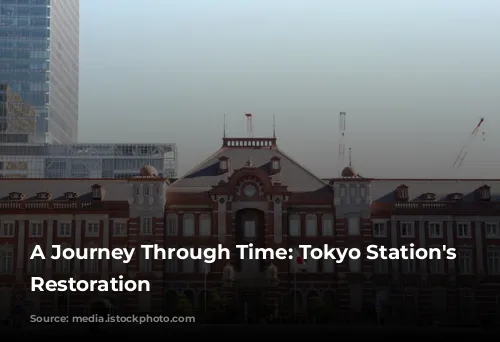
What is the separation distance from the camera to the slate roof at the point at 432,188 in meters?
96.9

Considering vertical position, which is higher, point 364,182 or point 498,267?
point 364,182

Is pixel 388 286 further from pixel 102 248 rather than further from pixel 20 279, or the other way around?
pixel 20 279

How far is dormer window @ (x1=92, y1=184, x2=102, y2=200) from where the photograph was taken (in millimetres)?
94938

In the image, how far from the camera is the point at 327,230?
93062mm

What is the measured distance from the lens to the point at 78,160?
19300 cm

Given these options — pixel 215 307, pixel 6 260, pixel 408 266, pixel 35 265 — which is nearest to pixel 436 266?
pixel 408 266

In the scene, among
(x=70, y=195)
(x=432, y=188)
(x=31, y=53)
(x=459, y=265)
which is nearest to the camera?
(x=459, y=265)

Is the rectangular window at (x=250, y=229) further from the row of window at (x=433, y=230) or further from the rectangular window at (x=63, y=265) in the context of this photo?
the rectangular window at (x=63, y=265)

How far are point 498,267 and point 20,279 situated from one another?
47.8 meters

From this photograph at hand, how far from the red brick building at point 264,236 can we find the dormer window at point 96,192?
144 mm

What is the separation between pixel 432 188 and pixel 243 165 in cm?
2020

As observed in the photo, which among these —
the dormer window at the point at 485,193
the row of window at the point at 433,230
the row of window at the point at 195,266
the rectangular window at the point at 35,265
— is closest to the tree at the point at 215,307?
the row of window at the point at 195,266

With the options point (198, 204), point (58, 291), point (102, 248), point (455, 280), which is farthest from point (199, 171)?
point (455, 280)

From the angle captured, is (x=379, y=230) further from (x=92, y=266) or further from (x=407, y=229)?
(x=92, y=266)
